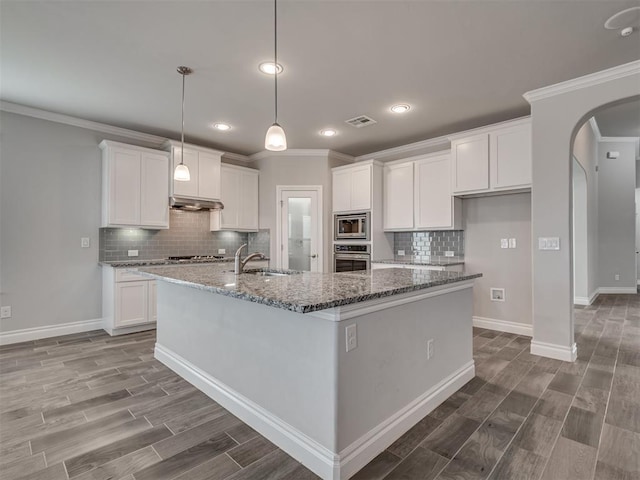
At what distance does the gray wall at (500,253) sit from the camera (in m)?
4.07

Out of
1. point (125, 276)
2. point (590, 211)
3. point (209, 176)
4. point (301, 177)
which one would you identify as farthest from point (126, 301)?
point (590, 211)

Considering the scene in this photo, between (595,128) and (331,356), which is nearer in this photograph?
(331,356)

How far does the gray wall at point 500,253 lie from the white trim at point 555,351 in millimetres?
788

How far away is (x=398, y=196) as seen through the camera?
16.3 feet

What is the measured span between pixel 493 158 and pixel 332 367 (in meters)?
3.40

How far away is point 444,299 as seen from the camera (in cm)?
245

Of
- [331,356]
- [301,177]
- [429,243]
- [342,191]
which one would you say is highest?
[301,177]

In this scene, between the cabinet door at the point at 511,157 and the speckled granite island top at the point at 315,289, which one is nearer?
the speckled granite island top at the point at 315,289

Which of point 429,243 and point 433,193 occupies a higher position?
point 433,193

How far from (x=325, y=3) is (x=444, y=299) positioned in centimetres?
215

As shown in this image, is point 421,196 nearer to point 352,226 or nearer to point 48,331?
point 352,226

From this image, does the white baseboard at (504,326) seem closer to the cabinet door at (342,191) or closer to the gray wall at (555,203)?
the gray wall at (555,203)

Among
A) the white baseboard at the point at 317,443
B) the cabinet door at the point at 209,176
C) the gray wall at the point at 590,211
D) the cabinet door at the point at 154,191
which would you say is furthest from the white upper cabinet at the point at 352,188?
the gray wall at the point at 590,211

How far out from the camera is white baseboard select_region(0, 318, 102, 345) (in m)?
3.75
